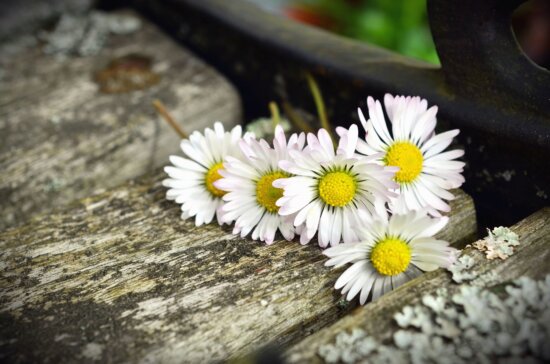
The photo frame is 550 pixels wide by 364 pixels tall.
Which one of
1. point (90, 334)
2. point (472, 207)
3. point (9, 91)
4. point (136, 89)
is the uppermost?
point (9, 91)

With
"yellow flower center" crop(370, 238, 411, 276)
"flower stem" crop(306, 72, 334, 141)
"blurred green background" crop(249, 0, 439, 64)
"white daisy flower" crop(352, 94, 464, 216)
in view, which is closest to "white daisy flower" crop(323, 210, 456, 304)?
"yellow flower center" crop(370, 238, 411, 276)

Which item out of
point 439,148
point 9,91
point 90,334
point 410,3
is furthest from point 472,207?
point 410,3

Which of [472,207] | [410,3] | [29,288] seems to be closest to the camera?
[29,288]

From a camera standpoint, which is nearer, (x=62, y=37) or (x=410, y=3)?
(x=62, y=37)

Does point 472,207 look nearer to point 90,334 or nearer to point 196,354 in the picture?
point 196,354

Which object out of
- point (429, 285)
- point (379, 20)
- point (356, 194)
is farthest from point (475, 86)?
point (379, 20)

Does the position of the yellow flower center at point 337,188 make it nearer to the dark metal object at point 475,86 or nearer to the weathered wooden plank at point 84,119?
the dark metal object at point 475,86

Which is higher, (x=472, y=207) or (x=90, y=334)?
(x=90, y=334)

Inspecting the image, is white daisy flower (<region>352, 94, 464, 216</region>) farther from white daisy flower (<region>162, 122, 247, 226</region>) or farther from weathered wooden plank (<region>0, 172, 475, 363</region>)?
white daisy flower (<region>162, 122, 247, 226</region>)

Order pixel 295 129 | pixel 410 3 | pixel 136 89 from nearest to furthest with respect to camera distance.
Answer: pixel 295 129
pixel 136 89
pixel 410 3
